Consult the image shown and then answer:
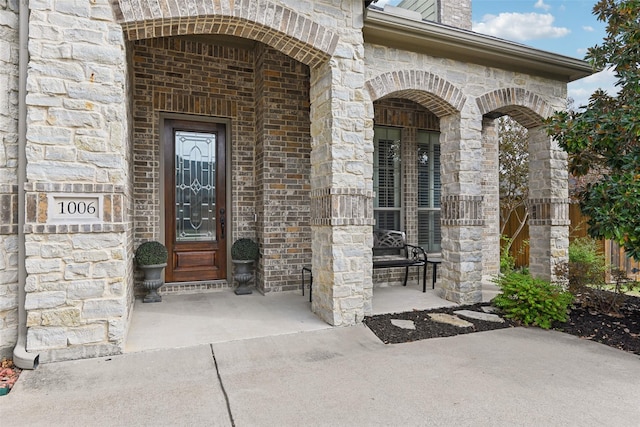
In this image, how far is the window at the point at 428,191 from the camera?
649 centimetres

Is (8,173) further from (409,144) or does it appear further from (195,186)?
(409,144)

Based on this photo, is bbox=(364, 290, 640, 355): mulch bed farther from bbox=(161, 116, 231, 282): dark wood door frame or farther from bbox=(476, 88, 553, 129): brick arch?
bbox=(476, 88, 553, 129): brick arch

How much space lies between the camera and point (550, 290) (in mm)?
4172

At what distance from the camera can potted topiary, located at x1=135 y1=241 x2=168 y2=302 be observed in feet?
15.3

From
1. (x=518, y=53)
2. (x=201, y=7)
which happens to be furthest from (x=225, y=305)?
(x=518, y=53)

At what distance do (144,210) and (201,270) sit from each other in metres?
1.14

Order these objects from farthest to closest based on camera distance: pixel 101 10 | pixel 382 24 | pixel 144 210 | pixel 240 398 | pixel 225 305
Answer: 1. pixel 144 210
2. pixel 225 305
3. pixel 382 24
4. pixel 101 10
5. pixel 240 398

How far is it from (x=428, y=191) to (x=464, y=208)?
5.93 ft

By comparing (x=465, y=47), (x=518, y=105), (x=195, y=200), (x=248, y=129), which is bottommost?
(x=195, y=200)

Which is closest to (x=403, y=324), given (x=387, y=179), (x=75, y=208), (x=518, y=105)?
(x=387, y=179)

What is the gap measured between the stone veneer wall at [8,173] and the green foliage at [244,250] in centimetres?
257

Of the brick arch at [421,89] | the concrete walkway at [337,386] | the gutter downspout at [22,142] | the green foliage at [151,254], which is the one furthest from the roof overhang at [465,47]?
the green foliage at [151,254]

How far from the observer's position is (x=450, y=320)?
13.4 ft

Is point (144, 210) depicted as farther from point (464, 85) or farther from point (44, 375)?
point (464, 85)
